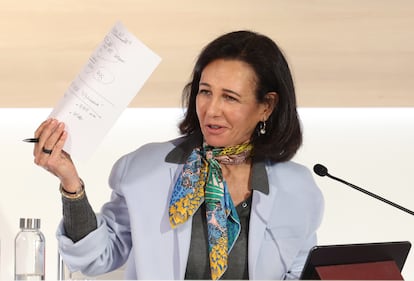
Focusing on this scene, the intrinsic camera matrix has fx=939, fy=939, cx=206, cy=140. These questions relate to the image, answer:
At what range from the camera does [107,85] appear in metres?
1.94

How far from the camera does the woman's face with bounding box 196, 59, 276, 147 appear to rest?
2.30 metres

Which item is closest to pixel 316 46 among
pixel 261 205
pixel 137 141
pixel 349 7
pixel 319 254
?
pixel 349 7

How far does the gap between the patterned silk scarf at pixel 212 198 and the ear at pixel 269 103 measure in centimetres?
10

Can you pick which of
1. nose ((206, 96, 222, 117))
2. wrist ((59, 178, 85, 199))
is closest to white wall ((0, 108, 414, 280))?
nose ((206, 96, 222, 117))

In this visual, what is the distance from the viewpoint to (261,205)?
2336 millimetres

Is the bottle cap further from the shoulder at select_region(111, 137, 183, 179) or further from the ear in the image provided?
the ear

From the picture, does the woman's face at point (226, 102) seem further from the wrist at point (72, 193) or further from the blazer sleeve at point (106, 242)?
the wrist at point (72, 193)

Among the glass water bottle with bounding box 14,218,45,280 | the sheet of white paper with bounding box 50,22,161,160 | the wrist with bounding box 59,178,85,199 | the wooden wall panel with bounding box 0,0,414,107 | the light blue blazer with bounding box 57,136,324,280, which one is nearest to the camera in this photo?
the sheet of white paper with bounding box 50,22,161,160

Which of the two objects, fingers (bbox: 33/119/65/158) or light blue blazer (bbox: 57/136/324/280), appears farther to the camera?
light blue blazer (bbox: 57/136/324/280)

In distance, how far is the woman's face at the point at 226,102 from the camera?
230cm

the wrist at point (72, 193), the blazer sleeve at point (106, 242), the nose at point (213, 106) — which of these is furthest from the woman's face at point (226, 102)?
the wrist at point (72, 193)

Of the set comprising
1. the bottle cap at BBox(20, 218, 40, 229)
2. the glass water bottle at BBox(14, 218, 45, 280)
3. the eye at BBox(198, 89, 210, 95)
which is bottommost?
the glass water bottle at BBox(14, 218, 45, 280)

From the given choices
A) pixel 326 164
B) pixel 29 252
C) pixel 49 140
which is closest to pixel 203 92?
pixel 49 140

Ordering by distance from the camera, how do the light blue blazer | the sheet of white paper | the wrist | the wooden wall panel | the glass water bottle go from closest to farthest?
the sheet of white paper, the wrist, the light blue blazer, the glass water bottle, the wooden wall panel
